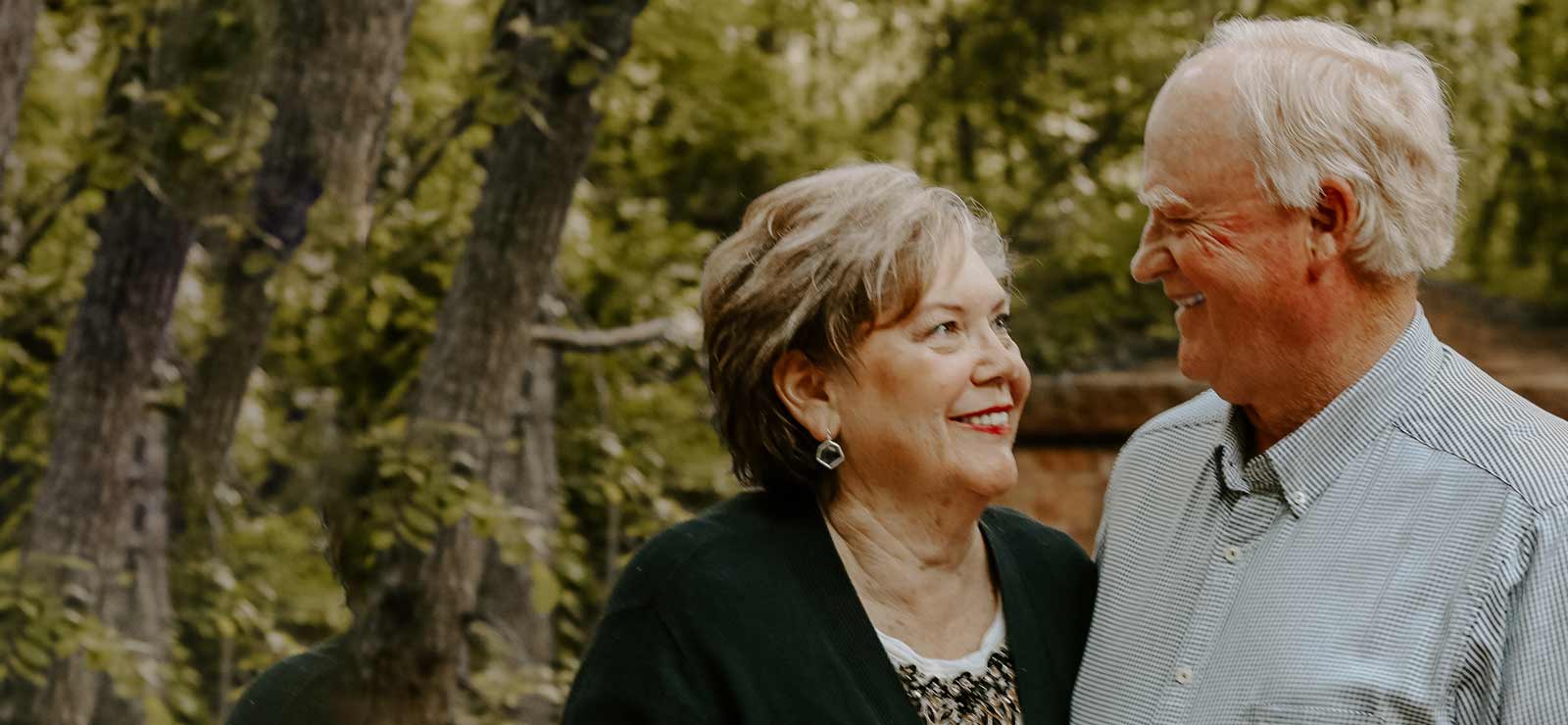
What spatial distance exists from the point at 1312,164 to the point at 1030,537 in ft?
2.36

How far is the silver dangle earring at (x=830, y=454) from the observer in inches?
77.7

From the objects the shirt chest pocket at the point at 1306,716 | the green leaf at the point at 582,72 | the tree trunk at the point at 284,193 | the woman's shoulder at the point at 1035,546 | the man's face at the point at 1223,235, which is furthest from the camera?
the green leaf at the point at 582,72

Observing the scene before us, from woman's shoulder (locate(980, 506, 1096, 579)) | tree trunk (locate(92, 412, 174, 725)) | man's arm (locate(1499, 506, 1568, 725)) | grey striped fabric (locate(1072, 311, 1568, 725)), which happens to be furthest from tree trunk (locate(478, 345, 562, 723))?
man's arm (locate(1499, 506, 1568, 725))

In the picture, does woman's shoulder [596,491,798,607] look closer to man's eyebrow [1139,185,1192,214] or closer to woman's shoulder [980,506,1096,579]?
woman's shoulder [980,506,1096,579]

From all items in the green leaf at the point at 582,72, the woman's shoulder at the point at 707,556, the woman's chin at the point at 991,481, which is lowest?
the woman's shoulder at the point at 707,556

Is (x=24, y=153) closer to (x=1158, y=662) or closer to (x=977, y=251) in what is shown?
(x=977, y=251)

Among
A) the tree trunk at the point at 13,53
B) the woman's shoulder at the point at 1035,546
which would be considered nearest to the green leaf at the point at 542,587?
A: the tree trunk at the point at 13,53

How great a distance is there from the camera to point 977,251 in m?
2.00

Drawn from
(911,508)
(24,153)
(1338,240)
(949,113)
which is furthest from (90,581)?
(949,113)

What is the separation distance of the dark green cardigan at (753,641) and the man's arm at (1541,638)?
0.59 meters

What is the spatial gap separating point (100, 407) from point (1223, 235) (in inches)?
95.8

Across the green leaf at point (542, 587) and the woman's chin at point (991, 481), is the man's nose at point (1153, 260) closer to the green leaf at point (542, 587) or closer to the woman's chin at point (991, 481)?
the woman's chin at point (991, 481)

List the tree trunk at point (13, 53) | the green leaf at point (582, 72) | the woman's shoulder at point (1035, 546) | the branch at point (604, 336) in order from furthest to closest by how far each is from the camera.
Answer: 1. the branch at point (604, 336)
2. the green leaf at point (582, 72)
3. the tree trunk at point (13, 53)
4. the woman's shoulder at point (1035, 546)

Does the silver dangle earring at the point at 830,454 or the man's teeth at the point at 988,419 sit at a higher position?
the man's teeth at the point at 988,419
